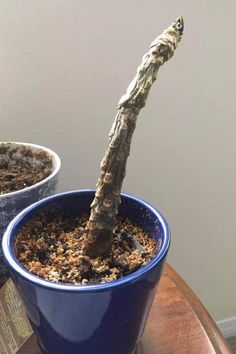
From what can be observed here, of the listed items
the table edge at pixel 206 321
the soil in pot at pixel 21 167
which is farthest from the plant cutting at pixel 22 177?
the table edge at pixel 206 321

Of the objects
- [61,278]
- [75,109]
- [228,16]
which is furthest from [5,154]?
[228,16]

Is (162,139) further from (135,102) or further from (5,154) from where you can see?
(135,102)

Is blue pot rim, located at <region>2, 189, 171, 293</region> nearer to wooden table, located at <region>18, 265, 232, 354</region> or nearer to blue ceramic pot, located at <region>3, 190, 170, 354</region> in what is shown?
blue ceramic pot, located at <region>3, 190, 170, 354</region>

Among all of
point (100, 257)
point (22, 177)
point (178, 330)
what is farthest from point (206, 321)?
point (22, 177)

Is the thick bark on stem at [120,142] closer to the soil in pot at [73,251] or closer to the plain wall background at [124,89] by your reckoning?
the soil in pot at [73,251]

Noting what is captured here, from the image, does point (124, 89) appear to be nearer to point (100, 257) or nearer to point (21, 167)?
point (21, 167)
